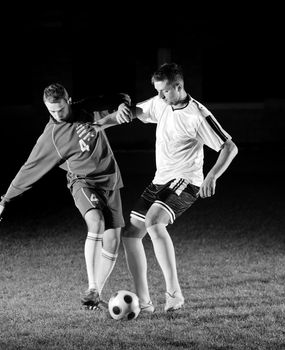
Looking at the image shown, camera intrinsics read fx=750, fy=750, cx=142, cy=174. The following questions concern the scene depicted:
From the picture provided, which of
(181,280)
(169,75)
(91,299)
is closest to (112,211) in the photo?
(91,299)

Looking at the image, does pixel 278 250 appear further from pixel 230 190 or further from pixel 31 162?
pixel 230 190

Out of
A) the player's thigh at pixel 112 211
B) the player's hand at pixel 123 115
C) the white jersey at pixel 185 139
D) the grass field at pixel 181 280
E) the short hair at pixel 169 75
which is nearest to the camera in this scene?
the grass field at pixel 181 280

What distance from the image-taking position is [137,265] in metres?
6.27

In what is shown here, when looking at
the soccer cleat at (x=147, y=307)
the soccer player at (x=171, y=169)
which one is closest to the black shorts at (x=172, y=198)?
the soccer player at (x=171, y=169)

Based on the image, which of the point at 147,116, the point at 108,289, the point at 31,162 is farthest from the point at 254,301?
the point at 31,162

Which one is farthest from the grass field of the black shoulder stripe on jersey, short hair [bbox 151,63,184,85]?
short hair [bbox 151,63,184,85]

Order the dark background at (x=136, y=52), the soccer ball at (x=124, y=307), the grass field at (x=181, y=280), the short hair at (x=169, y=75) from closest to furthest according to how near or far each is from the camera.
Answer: the grass field at (x=181, y=280)
the soccer ball at (x=124, y=307)
the short hair at (x=169, y=75)
the dark background at (x=136, y=52)

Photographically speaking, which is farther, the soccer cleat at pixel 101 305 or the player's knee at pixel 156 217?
the soccer cleat at pixel 101 305

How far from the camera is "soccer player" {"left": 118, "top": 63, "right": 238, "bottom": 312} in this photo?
6.09 m

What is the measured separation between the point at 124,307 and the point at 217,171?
1289mm

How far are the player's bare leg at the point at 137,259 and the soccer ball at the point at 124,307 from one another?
0.95 ft

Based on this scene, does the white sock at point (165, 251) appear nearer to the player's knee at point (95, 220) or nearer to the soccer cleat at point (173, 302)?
the soccer cleat at point (173, 302)

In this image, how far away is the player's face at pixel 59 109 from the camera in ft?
20.4

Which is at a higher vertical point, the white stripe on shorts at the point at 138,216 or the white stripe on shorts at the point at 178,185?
the white stripe on shorts at the point at 178,185
